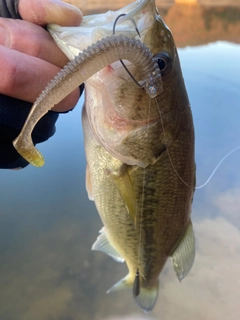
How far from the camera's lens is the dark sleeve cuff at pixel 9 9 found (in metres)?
0.55

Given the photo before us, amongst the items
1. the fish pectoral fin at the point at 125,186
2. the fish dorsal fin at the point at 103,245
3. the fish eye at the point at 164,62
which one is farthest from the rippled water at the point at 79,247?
the fish eye at the point at 164,62

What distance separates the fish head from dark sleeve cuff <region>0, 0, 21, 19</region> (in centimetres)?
7

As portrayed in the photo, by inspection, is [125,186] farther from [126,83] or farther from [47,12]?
[47,12]

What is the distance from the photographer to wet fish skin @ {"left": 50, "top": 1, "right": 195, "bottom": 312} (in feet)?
2.03

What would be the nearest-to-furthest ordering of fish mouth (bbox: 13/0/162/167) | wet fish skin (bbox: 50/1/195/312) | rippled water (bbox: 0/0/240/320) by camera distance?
1. fish mouth (bbox: 13/0/162/167)
2. wet fish skin (bbox: 50/1/195/312)
3. rippled water (bbox: 0/0/240/320)

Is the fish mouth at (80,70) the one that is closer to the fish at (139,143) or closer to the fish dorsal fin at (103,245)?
the fish at (139,143)

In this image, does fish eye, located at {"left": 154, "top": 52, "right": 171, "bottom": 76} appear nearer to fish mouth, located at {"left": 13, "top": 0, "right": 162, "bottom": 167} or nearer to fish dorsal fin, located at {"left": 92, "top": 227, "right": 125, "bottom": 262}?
fish mouth, located at {"left": 13, "top": 0, "right": 162, "bottom": 167}

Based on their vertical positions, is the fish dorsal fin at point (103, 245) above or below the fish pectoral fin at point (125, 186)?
below

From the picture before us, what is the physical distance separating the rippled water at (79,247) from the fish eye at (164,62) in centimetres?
164

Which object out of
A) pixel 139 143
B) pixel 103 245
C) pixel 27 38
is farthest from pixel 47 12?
pixel 103 245

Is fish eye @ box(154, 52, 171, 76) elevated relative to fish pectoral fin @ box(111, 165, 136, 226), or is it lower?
elevated

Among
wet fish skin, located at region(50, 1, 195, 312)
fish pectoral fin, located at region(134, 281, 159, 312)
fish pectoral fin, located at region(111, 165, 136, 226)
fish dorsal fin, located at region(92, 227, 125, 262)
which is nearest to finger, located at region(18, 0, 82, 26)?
wet fish skin, located at region(50, 1, 195, 312)

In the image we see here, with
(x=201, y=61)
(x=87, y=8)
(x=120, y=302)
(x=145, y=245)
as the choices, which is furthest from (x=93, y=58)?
(x=87, y=8)

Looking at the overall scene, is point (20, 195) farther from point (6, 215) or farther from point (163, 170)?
point (163, 170)
